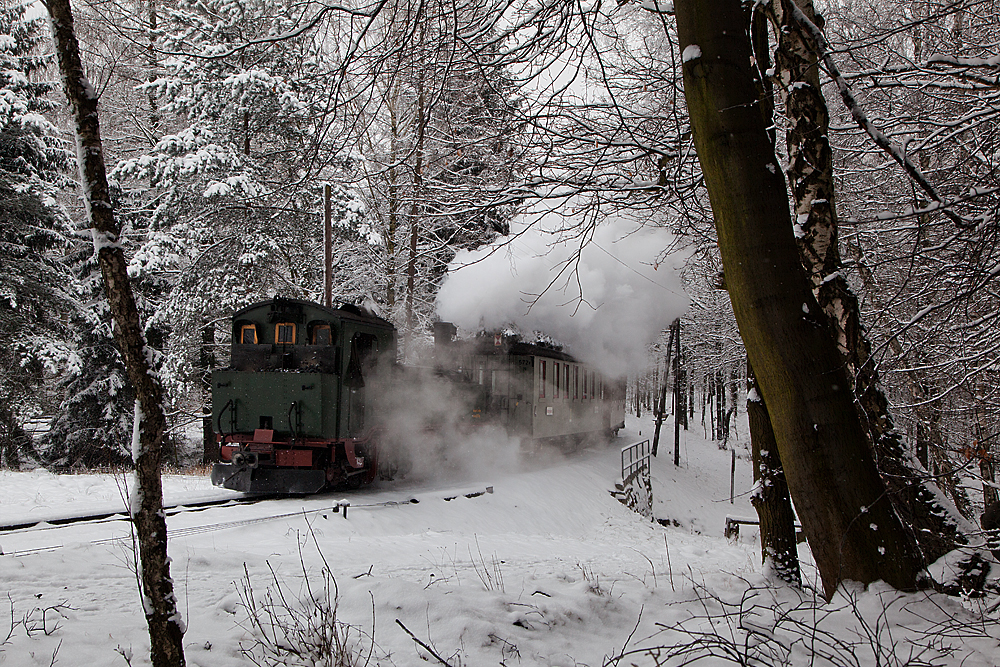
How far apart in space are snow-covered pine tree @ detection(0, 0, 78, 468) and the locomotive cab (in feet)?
23.2

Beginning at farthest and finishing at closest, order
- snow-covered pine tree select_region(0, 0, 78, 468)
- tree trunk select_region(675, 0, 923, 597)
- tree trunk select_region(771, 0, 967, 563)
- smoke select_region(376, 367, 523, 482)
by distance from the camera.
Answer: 1. snow-covered pine tree select_region(0, 0, 78, 468)
2. smoke select_region(376, 367, 523, 482)
3. tree trunk select_region(771, 0, 967, 563)
4. tree trunk select_region(675, 0, 923, 597)

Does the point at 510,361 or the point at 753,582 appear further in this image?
the point at 510,361

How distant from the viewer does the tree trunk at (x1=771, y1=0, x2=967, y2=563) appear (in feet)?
13.9

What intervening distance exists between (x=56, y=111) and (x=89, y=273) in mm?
5429

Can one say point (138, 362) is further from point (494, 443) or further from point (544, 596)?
point (494, 443)

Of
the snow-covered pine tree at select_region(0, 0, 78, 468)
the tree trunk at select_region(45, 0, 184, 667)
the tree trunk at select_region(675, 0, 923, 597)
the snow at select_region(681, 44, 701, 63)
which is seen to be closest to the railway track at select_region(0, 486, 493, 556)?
the tree trunk at select_region(45, 0, 184, 667)

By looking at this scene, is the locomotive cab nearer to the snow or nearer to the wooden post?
the wooden post

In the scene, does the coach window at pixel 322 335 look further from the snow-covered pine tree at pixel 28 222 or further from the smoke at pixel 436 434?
the snow-covered pine tree at pixel 28 222

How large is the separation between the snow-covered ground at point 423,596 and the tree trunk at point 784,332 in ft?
0.89

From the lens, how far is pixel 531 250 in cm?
1551

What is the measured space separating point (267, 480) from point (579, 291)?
724 centimetres

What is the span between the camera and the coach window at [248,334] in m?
10.7

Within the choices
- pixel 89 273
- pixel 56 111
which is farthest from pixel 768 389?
pixel 89 273

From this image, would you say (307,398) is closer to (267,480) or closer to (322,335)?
(322,335)
